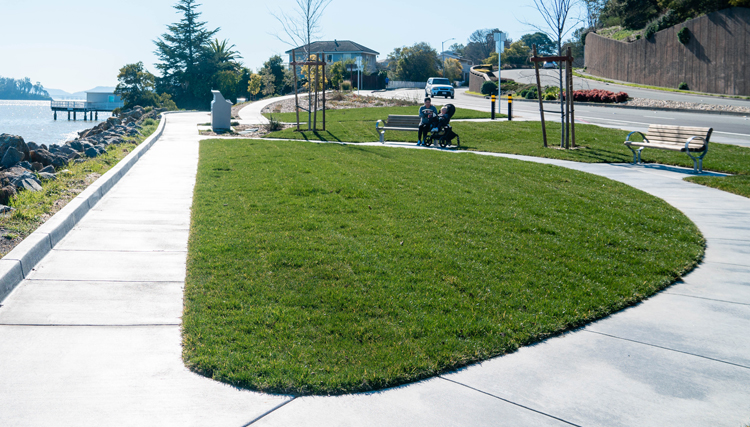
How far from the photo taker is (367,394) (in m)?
3.33

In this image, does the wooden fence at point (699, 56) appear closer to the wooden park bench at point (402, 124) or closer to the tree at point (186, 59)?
the wooden park bench at point (402, 124)

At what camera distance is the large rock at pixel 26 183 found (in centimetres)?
909

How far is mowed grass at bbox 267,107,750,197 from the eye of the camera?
12.0 meters

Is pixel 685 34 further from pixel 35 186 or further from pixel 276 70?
pixel 276 70

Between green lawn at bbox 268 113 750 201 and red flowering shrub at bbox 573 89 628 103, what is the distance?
16111 mm

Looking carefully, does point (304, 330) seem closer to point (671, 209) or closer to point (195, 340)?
point (195, 340)

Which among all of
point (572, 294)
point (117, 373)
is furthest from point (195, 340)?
point (572, 294)

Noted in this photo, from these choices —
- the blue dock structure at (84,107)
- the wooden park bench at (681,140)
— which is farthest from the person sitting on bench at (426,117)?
the blue dock structure at (84,107)

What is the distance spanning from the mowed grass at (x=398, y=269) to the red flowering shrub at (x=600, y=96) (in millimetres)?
26757

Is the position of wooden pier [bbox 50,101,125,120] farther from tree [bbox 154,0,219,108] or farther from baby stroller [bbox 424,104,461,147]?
baby stroller [bbox 424,104,461,147]

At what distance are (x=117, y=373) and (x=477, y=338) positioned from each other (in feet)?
8.02

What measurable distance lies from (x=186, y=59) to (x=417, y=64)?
31106 mm

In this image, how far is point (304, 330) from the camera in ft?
13.3

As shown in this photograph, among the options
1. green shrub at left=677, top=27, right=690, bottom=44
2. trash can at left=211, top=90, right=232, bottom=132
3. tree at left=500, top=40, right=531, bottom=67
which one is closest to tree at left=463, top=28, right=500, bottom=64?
tree at left=500, top=40, right=531, bottom=67
